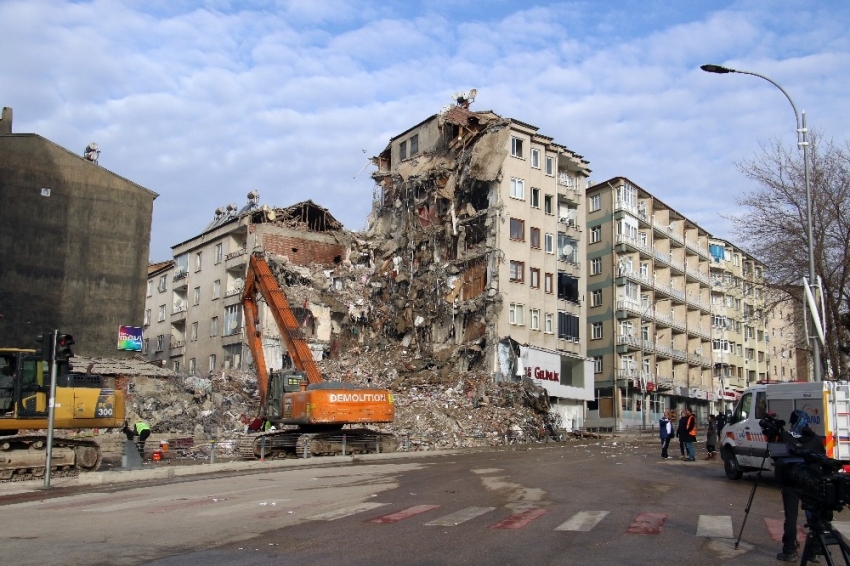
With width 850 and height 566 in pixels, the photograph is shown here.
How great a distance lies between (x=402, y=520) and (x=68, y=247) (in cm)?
4074

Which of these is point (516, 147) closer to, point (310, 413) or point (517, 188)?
point (517, 188)

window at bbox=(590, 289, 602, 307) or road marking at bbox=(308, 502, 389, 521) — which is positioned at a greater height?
window at bbox=(590, 289, 602, 307)

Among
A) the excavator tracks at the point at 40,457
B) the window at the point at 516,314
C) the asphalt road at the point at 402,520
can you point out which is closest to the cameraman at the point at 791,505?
the asphalt road at the point at 402,520

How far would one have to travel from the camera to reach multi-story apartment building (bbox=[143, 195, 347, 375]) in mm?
58781

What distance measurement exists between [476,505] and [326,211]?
51.8 meters

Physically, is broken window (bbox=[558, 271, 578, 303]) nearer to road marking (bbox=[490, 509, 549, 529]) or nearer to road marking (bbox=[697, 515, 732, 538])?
road marking (bbox=[490, 509, 549, 529])

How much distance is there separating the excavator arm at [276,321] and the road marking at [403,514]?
18906 mm

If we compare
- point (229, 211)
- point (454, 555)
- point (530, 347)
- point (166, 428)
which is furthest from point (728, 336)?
point (454, 555)

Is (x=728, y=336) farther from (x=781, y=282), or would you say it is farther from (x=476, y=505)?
(x=476, y=505)

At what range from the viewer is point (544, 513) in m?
13.5

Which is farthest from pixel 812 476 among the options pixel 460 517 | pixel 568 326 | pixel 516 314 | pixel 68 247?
pixel 568 326

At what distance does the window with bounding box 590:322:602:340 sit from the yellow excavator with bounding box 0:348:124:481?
153 ft

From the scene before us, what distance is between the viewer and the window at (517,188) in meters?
52.9

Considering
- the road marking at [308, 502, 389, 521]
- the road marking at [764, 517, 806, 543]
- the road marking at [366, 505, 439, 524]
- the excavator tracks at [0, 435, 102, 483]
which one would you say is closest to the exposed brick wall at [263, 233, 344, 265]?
the excavator tracks at [0, 435, 102, 483]
